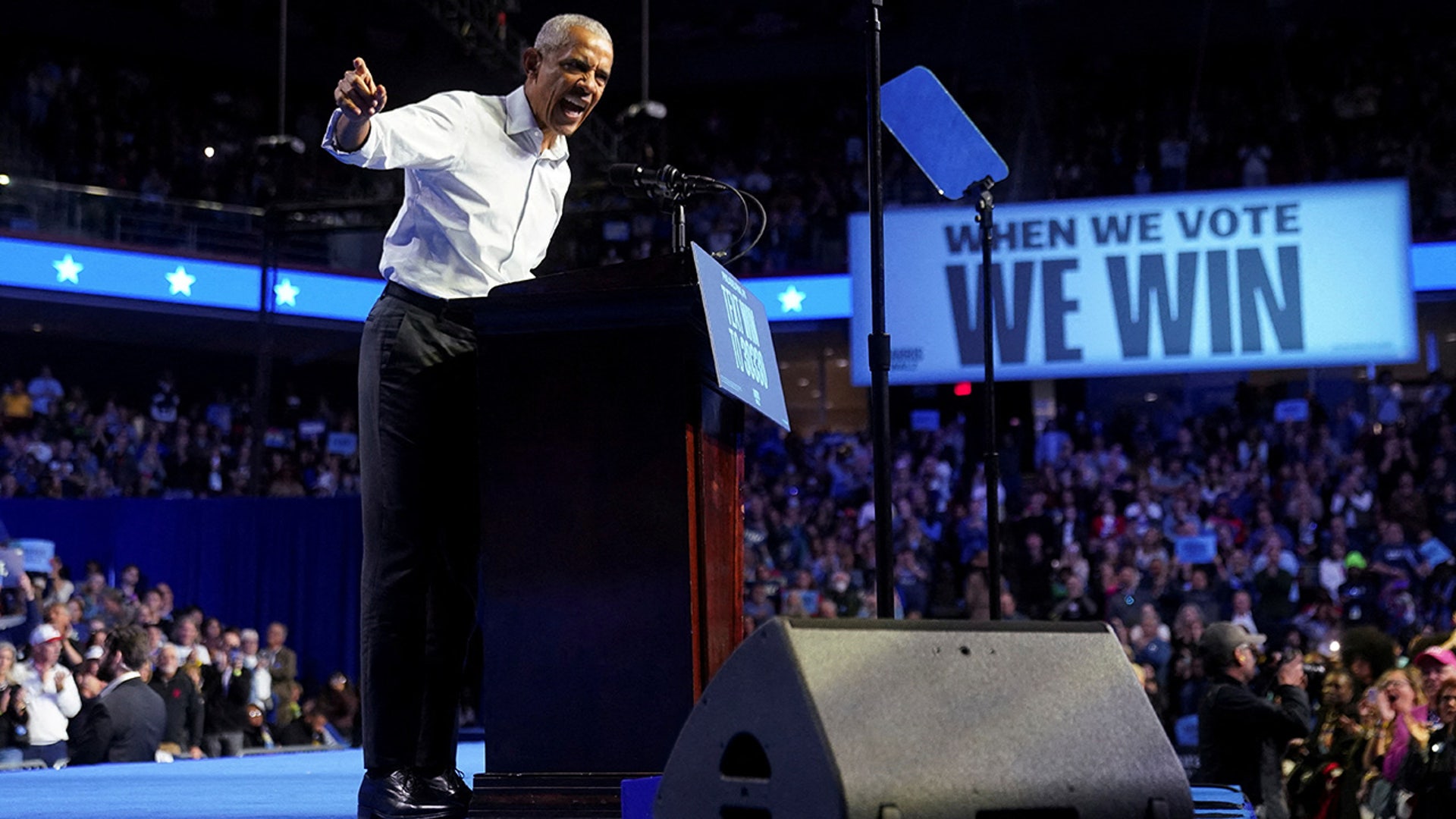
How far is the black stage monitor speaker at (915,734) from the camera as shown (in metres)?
1.45

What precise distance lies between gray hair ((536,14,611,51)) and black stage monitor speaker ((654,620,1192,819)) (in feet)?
3.30

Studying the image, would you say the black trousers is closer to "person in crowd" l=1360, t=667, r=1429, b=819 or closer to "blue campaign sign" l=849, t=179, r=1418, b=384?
"person in crowd" l=1360, t=667, r=1429, b=819

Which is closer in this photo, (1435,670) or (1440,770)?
(1440,770)

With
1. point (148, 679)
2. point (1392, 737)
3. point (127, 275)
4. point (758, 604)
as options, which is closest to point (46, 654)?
point (148, 679)

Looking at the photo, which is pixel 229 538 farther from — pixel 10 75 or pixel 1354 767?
pixel 1354 767

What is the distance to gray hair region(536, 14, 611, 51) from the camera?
2.11 meters

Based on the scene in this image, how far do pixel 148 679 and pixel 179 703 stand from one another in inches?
15.5

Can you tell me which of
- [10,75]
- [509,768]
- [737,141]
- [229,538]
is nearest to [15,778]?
[509,768]

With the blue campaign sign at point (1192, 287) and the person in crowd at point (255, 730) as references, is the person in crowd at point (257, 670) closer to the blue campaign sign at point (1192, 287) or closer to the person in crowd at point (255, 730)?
the person in crowd at point (255, 730)

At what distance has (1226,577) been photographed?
9.88 m

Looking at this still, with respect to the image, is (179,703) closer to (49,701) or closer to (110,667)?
(110,667)

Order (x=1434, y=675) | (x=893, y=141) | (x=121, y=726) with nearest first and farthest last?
(x=1434, y=675), (x=121, y=726), (x=893, y=141)

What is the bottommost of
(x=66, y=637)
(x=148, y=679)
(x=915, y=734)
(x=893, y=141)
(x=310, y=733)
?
(x=310, y=733)

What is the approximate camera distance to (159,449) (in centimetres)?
1316
